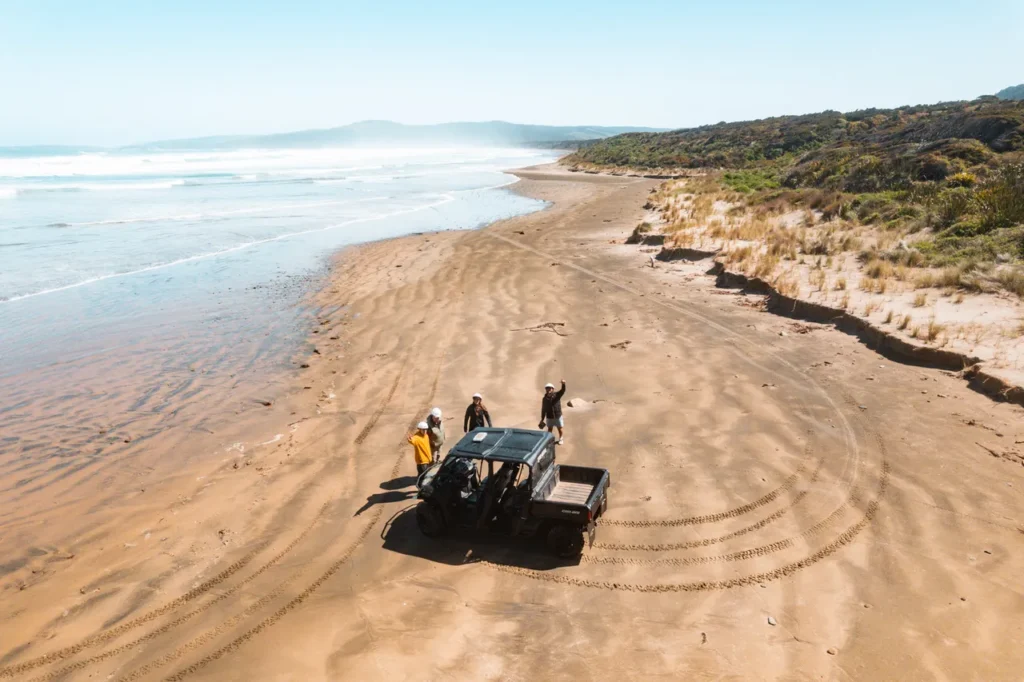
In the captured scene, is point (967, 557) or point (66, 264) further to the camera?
point (66, 264)

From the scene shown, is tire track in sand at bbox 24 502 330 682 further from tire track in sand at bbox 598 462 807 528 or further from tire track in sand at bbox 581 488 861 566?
tire track in sand at bbox 598 462 807 528

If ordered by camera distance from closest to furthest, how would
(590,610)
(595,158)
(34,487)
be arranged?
(590,610) → (34,487) → (595,158)

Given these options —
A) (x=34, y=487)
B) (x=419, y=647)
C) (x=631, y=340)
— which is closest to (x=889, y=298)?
(x=631, y=340)

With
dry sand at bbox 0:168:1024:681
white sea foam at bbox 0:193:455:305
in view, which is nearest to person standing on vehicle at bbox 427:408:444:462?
dry sand at bbox 0:168:1024:681

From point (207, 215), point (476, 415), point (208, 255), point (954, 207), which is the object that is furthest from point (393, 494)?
point (207, 215)

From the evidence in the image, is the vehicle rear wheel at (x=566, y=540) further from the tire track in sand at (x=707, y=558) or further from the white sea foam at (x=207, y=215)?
the white sea foam at (x=207, y=215)

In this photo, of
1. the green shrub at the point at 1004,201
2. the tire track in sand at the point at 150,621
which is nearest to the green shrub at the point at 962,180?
the green shrub at the point at 1004,201

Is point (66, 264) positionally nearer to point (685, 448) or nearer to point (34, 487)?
point (34, 487)
